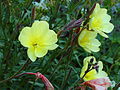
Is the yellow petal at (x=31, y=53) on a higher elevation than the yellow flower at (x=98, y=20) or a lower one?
lower

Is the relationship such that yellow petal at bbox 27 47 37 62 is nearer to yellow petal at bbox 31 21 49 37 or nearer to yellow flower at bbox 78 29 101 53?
yellow petal at bbox 31 21 49 37

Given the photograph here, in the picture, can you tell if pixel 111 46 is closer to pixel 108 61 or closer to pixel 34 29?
pixel 108 61

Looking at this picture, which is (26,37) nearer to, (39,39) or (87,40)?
(39,39)

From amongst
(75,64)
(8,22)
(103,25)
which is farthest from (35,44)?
(75,64)

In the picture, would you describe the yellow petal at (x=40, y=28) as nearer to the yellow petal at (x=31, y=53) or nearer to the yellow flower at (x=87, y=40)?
the yellow petal at (x=31, y=53)

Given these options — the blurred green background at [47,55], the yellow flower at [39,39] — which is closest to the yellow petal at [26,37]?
the yellow flower at [39,39]

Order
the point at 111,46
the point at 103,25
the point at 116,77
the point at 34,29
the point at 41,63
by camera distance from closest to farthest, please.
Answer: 1. the point at 34,29
2. the point at 103,25
3. the point at 41,63
4. the point at 116,77
5. the point at 111,46

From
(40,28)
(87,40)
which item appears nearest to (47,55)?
(87,40)
